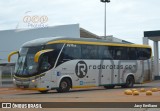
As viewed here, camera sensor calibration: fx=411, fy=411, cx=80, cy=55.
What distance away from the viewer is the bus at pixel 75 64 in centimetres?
2261

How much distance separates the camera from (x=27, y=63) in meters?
22.9

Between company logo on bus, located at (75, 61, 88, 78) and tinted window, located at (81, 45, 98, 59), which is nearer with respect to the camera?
company logo on bus, located at (75, 61, 88, 78)

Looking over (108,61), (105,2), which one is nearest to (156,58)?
(105,2)

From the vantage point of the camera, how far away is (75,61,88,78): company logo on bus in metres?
24.5

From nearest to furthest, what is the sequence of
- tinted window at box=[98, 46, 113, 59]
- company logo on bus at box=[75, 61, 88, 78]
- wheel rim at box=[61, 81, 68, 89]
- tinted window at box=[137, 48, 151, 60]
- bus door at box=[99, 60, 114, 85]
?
wheel rim at box=[61, 81, 68, 89] < company logo on bus at box=[75, 61, 88, 78] < tinted window at box=[98, 46, 113, 59] < bus door at box=[99, 60, 114, 85] < tinted window at box=[137, 48, 151, 60]

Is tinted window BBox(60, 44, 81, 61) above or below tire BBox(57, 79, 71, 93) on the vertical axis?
above

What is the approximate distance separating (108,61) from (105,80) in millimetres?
1274

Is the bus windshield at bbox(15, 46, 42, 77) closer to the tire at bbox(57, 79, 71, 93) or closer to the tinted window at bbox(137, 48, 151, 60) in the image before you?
the tire at bbox(57, 79, 71, 93)

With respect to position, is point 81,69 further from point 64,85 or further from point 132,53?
point 132,53

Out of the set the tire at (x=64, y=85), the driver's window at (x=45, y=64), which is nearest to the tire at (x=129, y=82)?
the tire at (x=64, y=85)

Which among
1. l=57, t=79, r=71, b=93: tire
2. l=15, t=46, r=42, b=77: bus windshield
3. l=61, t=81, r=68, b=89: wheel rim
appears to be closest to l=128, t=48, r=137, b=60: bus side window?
l=57, t=79, r=71, b=93: tire

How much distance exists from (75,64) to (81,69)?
762 mm

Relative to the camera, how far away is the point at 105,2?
142ft

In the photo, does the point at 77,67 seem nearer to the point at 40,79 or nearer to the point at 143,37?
the point at 40,79
